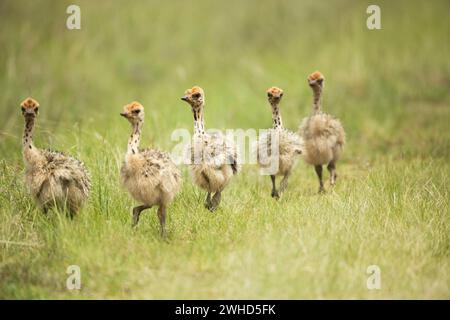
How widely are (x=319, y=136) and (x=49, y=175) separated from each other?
3.73 metres

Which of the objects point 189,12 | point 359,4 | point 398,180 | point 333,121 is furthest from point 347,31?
point 398,180

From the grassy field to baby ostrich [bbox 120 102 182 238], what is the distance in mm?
450

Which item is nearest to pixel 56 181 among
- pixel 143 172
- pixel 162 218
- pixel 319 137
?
pixel 143 172

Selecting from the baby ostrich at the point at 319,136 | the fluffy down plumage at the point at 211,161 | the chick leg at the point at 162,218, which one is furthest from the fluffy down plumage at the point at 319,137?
the chick leg at the point at 162,218

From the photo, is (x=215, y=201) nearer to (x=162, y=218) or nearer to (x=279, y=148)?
(x=162, y=218)

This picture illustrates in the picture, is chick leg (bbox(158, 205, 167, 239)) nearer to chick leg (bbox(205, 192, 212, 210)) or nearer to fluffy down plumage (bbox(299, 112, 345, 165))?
chick leg (bbox(205, 192, 212, 210))

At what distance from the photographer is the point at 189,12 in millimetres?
17734

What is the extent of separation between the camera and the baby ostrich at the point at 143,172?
7.28 m

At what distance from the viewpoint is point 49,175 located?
24.3 feet

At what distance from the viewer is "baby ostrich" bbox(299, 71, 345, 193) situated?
953 cm

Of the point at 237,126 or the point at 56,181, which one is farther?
the point at 237,126
